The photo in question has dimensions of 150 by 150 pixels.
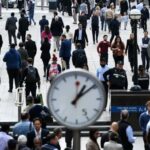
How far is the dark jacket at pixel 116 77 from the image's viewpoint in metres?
22.7

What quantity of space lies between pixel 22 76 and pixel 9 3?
102 ft

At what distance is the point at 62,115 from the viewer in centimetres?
1009

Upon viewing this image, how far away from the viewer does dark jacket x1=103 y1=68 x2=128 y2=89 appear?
74.3 feet

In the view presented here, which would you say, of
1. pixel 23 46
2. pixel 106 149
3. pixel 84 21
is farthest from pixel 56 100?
pixel 84 21

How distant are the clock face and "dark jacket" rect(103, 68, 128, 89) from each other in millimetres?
12494

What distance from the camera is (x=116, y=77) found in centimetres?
2270

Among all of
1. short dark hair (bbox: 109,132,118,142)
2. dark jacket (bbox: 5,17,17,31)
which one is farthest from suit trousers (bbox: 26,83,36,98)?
dark jacket (bbox: 5,17,17,31)

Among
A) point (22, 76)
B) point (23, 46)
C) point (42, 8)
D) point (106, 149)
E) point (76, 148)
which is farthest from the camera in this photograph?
point (42, 8)

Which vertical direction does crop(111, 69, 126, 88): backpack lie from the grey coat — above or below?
below

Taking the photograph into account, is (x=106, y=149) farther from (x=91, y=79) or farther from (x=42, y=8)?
(x=42, y=8)

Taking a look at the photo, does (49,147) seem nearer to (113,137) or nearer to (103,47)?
(113,137)

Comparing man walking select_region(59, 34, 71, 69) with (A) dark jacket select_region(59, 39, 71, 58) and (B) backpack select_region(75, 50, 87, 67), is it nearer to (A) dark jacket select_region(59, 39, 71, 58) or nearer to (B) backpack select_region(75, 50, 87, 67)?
(A) dark jacket select_region(59, 39, 71, 58)

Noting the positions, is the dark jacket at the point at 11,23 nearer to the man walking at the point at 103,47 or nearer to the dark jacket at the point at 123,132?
the man walking at the point at 103,47

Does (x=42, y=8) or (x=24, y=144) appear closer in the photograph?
(x=24, y=144)
